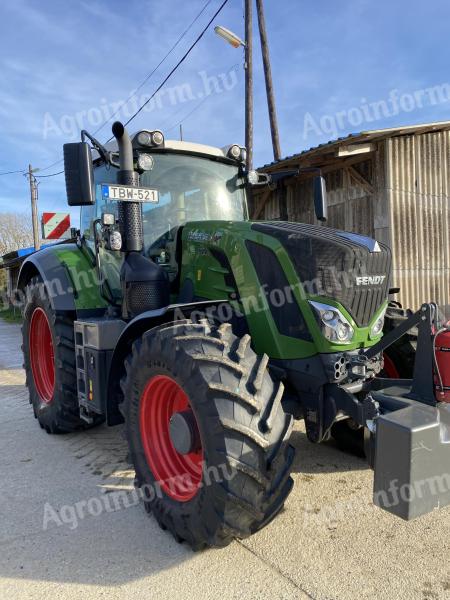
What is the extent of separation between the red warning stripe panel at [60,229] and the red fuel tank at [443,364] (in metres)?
8.62

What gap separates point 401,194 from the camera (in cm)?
812

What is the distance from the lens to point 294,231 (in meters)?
2.97

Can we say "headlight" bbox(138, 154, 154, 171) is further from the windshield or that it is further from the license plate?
the license plate

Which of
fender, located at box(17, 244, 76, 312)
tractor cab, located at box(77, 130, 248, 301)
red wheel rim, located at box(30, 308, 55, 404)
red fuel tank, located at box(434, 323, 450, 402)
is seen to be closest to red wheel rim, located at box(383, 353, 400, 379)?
red fuel tank, located at box(434, 323, 450, 402)

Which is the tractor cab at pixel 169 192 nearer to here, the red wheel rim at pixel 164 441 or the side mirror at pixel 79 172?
the side mirror at pixel 79 172

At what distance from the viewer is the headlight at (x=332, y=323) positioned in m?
2.74

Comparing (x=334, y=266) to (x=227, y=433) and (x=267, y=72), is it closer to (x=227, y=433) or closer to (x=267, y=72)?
(x=227, y=433)

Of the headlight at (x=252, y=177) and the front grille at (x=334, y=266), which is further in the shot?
the headlight at (x=252, y=177)

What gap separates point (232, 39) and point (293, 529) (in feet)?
33.1

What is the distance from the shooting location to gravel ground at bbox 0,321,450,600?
233 cm

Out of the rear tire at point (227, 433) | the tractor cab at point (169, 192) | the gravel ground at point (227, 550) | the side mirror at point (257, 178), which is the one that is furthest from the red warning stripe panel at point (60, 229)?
the rear tire at point (227, 433)

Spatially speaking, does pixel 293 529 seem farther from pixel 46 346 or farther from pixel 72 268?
pixel 46 346

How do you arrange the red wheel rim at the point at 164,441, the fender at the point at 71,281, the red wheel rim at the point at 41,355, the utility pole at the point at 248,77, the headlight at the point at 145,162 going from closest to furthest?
the red wheel rim at the point at 164,441
the headlight at the point at 145,162
the fender at the point at 71,281
the red wheel rim at the point at 41,355
the utility pole at the point at 248,77

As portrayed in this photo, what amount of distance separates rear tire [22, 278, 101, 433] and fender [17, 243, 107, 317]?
0.54ft
